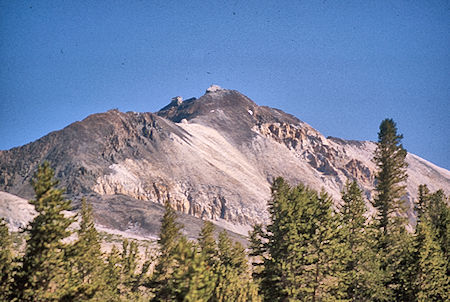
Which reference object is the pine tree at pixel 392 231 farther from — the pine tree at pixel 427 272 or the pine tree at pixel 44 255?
the pine tree at pixel 44 255

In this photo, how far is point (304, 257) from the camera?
2495cm

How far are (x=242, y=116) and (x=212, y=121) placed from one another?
1474 cm

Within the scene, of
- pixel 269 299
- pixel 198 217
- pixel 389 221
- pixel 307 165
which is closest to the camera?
pixel 269 299

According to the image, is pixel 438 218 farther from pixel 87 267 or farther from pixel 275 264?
pixel 87 267

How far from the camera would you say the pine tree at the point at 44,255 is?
16.4 meters

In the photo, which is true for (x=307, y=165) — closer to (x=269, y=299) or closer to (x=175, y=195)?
(x=175, y=195)

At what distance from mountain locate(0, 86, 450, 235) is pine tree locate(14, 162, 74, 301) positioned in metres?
62.2

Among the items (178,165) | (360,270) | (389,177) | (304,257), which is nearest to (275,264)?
(304,257)

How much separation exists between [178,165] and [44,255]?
96894 millimetres

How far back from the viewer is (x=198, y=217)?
331 ft

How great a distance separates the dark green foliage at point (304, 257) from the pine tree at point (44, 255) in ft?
43.0

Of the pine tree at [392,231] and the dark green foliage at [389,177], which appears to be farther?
the dark green foliage at [389,177]

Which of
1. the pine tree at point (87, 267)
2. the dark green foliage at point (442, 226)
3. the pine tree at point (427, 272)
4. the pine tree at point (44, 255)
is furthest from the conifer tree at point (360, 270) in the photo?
the pine tree at point (44, 255)

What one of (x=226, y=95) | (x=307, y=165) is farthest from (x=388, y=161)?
(x=226, y=95)
